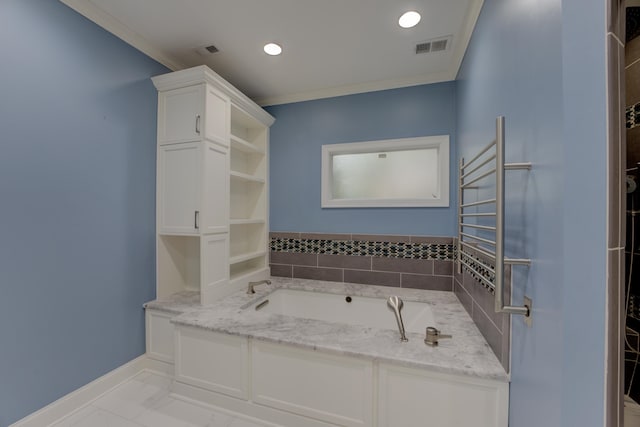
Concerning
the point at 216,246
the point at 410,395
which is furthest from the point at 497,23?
the point at 216,246

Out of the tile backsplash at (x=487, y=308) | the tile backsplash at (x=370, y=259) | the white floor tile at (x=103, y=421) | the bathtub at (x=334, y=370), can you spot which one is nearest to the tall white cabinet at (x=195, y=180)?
the bathtub at (x=334, y=370)

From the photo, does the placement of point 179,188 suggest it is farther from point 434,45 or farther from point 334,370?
point 434,45

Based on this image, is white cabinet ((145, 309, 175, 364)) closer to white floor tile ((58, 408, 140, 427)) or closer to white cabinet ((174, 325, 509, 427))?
white cabinet ((174, 325, 509, 427))

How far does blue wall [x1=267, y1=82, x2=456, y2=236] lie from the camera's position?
238cm

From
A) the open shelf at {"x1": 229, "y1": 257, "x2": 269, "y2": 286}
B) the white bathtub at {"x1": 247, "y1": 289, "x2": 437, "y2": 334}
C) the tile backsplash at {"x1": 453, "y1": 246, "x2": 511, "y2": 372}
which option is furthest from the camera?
the open shelf at {"x1": 229, "y1": 257, "x2": 269, "y2": 286}

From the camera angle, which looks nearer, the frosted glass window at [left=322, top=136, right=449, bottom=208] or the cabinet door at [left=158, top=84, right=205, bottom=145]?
the cabinet door at [left=158, top=84, right=205, bottom=145]

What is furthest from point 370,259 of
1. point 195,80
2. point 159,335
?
point 195,80

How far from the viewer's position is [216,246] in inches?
82.4

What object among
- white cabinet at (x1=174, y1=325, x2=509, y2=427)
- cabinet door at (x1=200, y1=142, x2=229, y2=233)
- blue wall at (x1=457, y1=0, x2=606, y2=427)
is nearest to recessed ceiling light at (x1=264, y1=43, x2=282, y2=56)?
cabinet door at (x1=200, y1=142, x2=229, y2=233)

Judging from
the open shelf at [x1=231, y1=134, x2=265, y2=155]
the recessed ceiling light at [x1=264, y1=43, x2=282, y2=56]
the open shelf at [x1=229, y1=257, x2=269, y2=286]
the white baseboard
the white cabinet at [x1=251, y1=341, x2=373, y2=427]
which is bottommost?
the white baseboard

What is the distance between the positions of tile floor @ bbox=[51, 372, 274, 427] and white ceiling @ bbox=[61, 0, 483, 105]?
2.59 metres

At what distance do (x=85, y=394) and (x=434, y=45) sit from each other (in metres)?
3.57

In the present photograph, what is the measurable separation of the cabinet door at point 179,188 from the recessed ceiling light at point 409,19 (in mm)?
1763

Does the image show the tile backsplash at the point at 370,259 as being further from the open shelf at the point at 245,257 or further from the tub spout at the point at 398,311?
the tub spout at the point at 398,311
